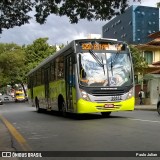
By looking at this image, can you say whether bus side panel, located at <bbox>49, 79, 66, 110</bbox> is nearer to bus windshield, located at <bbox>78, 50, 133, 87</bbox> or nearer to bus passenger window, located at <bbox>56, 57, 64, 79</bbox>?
bus passenger window, located at <bbox>56, 57, 64, 79</bbox>

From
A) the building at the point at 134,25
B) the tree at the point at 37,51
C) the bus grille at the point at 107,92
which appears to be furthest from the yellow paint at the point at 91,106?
the building at the point at 134,25

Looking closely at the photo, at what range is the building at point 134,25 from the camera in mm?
89438

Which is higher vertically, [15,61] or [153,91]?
[15,61]

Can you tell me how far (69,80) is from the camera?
18.0 metres

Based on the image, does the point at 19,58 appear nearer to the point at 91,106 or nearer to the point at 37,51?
the point at 37,51

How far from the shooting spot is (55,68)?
21047 millimetres

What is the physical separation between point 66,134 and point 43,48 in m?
65.3

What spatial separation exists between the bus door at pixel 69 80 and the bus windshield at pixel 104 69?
0.67 metres

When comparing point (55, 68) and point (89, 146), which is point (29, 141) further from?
point (55, 68)

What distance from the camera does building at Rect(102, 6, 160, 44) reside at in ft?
293

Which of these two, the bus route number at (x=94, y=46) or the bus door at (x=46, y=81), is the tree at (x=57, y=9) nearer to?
the bus route number at (x=94, y=46)

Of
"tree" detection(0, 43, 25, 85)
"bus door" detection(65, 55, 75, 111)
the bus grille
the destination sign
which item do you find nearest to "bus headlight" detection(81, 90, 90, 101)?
the bus grille

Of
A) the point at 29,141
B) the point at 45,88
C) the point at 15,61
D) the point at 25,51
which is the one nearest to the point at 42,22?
the point at 29,141

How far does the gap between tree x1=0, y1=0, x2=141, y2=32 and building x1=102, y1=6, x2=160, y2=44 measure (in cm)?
7613
